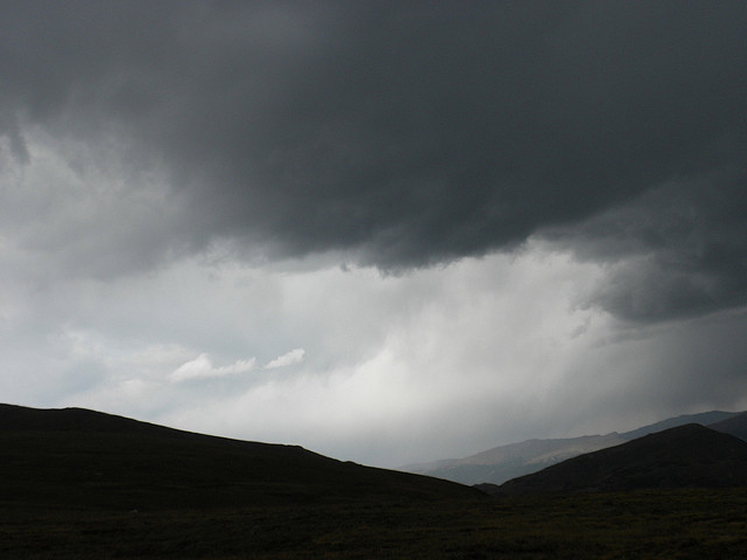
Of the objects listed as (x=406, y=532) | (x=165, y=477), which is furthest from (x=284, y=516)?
(x=165, y=477)

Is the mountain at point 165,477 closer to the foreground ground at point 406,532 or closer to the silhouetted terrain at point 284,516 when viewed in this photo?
the silhouetted terrain at point 284,516

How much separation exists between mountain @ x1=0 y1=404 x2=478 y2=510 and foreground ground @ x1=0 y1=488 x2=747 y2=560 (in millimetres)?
17035

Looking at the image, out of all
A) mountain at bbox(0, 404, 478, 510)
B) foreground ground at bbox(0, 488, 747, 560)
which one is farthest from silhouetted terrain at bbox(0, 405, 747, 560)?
mountain at bbox(0, 404, 478, 510)

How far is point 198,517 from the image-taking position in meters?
63.1

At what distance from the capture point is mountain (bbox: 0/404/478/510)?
84.6 meters

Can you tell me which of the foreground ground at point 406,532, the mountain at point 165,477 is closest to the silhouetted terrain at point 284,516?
the foreground ground at point 406,532

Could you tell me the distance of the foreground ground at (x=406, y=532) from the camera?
125ft

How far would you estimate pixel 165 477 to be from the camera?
330 ft

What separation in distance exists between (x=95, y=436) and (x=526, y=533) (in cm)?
11820

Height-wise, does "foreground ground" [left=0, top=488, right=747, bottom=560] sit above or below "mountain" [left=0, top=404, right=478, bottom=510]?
below

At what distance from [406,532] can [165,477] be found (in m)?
64.9

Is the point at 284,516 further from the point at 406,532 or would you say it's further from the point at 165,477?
the point at 165,477

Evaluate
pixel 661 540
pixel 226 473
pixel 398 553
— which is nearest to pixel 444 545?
pixel 398 553

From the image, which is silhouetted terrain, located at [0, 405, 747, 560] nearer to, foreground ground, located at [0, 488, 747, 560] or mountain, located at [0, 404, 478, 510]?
foreground ground, located at [0, 488, 747, 560]
